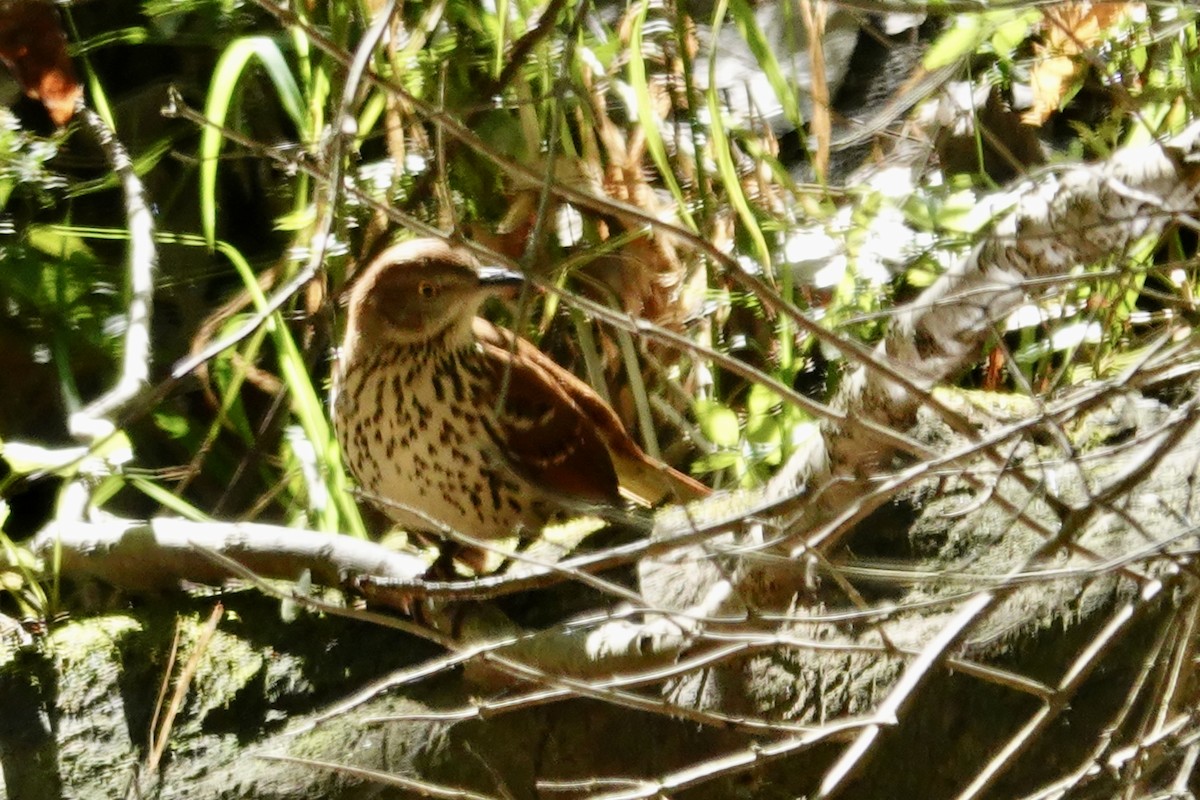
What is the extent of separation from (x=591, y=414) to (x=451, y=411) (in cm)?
38

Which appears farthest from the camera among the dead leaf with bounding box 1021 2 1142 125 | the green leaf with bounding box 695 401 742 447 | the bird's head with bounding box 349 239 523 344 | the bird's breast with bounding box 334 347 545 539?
the bird's head with bounding box 349 239 523 344

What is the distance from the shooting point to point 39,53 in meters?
3.06

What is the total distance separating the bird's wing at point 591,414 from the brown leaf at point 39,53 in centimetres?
110

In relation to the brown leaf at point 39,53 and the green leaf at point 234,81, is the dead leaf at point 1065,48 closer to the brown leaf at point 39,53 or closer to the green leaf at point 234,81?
the green leaf at point 234,81

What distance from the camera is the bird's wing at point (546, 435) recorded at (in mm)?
2658

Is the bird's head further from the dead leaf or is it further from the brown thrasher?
the dead leaf

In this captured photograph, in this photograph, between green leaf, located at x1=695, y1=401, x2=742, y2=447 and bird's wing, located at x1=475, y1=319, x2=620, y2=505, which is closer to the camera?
green leaf, located at x1=695, y1=401, x2=742, y2=447

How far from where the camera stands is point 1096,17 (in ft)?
8.39

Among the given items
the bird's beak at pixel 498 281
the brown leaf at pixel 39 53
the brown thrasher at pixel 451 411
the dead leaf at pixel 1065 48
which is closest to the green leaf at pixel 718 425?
the brown thrasher at pixel 451 411

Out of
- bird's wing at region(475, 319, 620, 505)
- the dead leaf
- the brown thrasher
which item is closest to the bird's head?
the brown thrasher

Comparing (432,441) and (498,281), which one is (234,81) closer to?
(498,281)

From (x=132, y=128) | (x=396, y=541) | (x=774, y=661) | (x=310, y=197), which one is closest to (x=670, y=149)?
(x=310, y=197)

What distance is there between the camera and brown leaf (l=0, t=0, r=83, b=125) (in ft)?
9.89

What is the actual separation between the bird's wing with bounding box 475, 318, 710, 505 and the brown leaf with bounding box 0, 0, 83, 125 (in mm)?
1101
